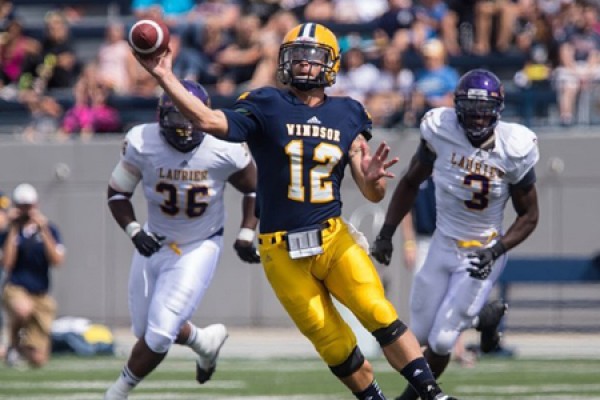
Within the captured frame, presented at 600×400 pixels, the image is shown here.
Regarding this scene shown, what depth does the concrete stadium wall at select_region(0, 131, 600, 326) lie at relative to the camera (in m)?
13.7

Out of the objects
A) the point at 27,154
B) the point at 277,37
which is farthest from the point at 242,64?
the point at 27,154

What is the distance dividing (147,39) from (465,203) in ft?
7.56

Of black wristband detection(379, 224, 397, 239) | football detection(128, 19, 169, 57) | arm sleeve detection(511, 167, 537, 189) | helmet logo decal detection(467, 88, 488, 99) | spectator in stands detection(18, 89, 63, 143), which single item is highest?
football detection(128, 19, 169, 57)

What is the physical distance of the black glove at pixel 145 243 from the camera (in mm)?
7297

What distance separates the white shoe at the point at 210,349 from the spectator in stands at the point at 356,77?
6.22 m

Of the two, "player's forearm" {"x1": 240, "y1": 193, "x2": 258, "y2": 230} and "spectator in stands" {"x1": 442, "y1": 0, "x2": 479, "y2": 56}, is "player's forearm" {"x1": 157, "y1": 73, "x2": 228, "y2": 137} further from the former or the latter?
"spectator in stands" {"x1": 442, "y1": 0, "x2": 479, "y2": 56}

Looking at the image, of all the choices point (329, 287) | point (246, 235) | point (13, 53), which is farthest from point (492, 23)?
point (329, 287)

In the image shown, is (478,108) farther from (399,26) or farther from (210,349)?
(399,26)

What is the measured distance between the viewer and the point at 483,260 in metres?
7.02

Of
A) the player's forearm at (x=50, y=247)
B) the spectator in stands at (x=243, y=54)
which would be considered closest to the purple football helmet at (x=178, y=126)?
the player's forearm at (x=50, y=247)

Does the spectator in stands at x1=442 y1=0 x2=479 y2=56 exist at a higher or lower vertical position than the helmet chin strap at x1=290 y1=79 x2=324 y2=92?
lower

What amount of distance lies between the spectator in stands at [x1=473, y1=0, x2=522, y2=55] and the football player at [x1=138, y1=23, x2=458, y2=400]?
8574mm

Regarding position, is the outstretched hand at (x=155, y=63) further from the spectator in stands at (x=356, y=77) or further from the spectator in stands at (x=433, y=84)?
the spectator in stands at (x=356, y=77)

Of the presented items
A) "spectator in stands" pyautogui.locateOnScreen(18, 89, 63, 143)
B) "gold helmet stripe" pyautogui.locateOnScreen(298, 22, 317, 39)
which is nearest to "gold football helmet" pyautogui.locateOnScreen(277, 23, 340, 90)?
"gold helmet stripe" pyautogui.locateOnScreen(298, 22, 317, 39)
